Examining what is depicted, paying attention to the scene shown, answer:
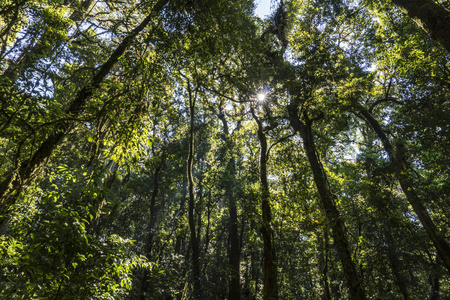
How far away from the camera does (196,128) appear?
1563cm

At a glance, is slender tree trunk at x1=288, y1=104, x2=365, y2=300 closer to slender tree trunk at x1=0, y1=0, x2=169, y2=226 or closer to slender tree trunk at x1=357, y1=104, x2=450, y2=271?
slender tree trunk at x1=357, y1=104, x2=450, y2=271

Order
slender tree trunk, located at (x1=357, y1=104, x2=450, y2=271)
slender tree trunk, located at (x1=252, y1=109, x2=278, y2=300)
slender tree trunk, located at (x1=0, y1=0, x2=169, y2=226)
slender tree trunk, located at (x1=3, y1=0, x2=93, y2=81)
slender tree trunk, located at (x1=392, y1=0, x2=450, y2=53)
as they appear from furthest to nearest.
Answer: slender tree trunk, located at (x1=357, y1=104, x2=450, y2=271), slender tree trunk, located at (x1=252, y1=109, x2=278, y2=300), slender tree trunk, located at (x1=3, y1=0, x2=93, y2=81), slender tree trunk, located at (x1=392, y1=0, x2=450, y2=53), slender tree trunk, located at (x1=0, y1=0, x2=169, y2=226)

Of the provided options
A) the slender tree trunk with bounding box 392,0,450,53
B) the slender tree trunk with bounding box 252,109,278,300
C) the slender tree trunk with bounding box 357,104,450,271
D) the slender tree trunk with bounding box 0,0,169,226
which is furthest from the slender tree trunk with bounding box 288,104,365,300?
the slender tree trunk with bounding box 0,0,169,226

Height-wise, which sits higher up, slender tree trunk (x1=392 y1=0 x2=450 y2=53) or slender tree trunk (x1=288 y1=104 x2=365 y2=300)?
slender tree trunk (x1=392 y1=0 x2=450 y2=53)

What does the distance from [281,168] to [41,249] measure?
311 inches

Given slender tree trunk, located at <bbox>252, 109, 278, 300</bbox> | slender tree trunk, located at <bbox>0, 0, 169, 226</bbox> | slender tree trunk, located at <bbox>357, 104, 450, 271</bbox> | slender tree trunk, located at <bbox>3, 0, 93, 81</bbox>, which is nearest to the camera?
slender tree trunk, located at <bbox>0, 0, 169, 226</bbox>

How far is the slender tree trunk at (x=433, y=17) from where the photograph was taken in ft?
11.3

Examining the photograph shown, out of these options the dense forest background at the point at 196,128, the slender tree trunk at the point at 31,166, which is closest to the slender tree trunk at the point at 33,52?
the dense forest background at the point at 196,128

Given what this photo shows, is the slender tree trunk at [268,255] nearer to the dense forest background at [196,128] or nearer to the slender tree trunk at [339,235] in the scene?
the dense forest background at [196,128]

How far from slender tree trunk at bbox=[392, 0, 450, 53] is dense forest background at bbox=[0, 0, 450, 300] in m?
0.02

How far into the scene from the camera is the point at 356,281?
225 inches

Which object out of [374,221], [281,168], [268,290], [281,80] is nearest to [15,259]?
[268,290]

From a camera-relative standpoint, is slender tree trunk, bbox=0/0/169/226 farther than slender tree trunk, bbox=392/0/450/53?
No

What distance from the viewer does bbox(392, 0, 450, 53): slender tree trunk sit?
11.3 feet
